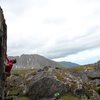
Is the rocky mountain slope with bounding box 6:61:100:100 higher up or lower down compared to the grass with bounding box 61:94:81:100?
higher up

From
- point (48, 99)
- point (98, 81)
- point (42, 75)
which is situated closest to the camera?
point (48, 99)

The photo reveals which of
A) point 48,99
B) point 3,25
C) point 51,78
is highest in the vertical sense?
point 3,25

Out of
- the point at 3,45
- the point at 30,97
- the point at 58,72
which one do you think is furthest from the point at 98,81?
the point at 3,45

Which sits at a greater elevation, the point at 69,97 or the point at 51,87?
the point at 51,87

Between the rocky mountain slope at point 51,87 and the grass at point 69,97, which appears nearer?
the grass at point 69,97

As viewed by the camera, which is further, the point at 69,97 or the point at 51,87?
the point at 51,87

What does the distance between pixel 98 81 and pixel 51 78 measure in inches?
836

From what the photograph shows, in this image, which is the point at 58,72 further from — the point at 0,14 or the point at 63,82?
the point at 0,14

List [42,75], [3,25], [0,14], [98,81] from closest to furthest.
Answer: [0,14], [3,25], [42,75], [98,81]

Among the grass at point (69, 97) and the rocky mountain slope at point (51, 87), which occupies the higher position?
the rocky mountain slope at point (51, 87)

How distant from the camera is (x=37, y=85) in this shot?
2087 inches

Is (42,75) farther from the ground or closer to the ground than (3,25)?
closer to the ground

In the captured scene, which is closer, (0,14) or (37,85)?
(0,14)

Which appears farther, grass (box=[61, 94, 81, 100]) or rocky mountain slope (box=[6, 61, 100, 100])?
rocky mountain slope (box=[6, 61, 100, 100])
